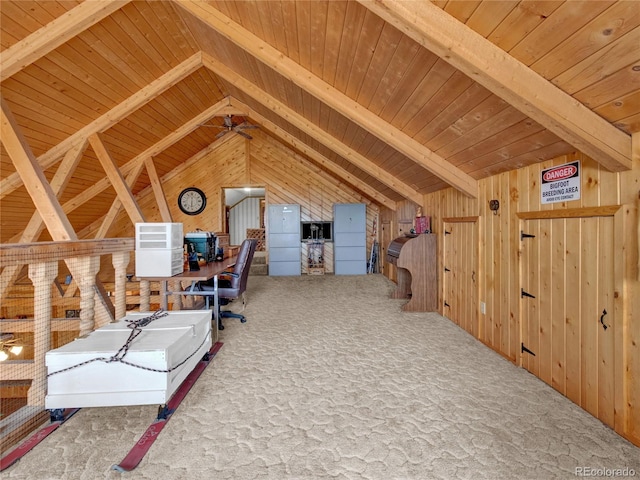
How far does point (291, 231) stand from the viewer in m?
7.50

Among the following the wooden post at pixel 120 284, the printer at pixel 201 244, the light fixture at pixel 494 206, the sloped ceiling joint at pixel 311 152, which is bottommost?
the wooden post at pixel 120 284

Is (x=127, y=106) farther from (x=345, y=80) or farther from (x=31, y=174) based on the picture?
(x=345, y=80)

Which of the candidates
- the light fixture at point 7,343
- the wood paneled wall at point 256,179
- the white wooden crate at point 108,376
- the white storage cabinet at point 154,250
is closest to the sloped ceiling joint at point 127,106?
the light fixture at point 7,343

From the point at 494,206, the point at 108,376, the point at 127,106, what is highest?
the point at 127,106

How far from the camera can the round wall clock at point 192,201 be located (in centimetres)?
766

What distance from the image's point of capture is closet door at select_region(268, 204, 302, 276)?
748cm

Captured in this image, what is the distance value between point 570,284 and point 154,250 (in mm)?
3445

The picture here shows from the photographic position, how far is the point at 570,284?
2.03m

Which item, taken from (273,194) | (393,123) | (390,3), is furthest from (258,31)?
(273,194)

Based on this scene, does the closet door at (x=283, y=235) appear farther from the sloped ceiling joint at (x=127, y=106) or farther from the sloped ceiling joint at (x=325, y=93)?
the sloped ceiling joint at (x=325, y=93)

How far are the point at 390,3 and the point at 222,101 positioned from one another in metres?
5.13

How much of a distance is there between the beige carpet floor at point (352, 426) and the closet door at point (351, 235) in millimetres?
4503

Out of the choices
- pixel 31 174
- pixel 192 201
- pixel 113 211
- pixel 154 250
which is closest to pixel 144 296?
pixel 154 250

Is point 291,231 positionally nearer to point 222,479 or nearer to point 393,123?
point 393,123
